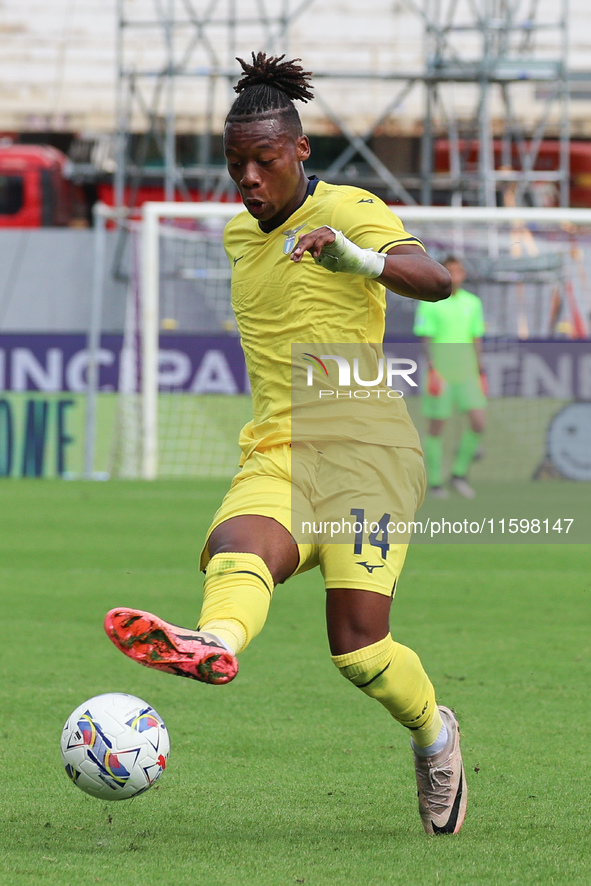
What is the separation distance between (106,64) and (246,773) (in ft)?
72.6

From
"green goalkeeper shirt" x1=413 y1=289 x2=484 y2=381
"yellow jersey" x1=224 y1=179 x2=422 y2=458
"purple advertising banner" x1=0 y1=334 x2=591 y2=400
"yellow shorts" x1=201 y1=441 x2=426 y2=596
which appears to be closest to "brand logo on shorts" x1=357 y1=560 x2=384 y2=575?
"yellow shorts" x1=201 y1=441 x2=426 y2=596

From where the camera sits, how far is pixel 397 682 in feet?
11.4

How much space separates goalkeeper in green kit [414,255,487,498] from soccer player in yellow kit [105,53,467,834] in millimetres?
8444

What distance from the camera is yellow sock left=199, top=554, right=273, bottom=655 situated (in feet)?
10.0

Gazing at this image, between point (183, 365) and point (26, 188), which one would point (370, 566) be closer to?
point (183, 365)

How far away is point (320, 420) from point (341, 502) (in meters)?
0.25

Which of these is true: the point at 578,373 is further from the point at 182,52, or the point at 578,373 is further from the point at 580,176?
the point at 182,52

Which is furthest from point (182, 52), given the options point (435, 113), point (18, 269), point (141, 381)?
point (141, 381)

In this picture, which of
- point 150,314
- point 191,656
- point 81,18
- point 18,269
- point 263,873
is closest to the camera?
point 191,656

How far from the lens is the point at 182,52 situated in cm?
2311

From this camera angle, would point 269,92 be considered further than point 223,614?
Yes

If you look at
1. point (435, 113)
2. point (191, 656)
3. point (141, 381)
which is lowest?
point (141, 381)

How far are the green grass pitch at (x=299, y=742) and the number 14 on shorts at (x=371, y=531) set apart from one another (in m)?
0.77

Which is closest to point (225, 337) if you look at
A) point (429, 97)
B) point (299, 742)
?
point (429, 97)
